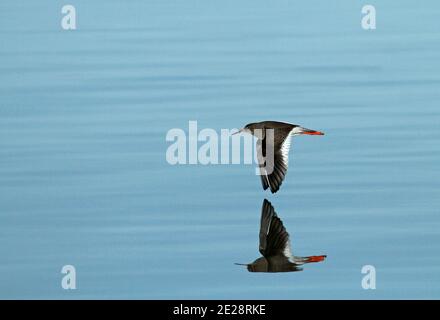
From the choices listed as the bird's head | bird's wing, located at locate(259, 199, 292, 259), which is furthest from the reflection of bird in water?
the bird's head

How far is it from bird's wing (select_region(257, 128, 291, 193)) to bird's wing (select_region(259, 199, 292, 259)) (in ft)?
1.44

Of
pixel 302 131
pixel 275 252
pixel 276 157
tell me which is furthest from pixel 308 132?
pixel 275 252

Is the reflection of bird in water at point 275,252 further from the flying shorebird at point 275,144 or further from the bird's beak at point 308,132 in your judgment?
the bird's beak at point 308,132

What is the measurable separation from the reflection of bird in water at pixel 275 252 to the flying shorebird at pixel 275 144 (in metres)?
0.55

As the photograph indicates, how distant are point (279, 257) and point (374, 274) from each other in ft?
2.74

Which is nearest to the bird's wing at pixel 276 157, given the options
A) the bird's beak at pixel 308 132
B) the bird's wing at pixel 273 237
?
the bird's beak at pixel 308 132

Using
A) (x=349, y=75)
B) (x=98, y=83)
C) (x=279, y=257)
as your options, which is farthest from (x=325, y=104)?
(x=279, y=257)

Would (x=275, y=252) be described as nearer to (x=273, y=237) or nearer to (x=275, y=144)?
(x=273, y=237)

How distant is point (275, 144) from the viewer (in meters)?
13.2

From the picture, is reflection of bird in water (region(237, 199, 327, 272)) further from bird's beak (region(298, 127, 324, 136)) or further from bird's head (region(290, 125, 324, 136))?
bird's beak (region(298, 127, 324, 136))

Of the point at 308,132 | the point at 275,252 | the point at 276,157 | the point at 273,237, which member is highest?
the point at 308,132

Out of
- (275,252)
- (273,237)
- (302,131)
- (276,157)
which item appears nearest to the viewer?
(275,252)

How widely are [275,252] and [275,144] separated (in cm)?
176
